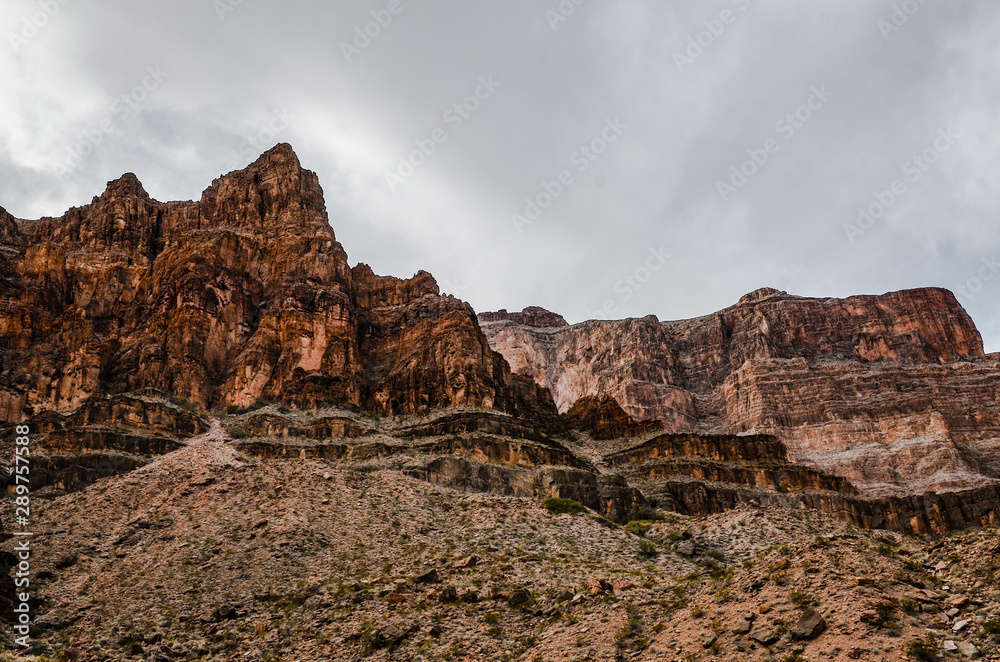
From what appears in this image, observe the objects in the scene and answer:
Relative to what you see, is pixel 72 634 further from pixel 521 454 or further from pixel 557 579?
pixel 521 454

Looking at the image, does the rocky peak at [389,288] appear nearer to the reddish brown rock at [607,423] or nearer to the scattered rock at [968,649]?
the reddish brown rock at [607,423]

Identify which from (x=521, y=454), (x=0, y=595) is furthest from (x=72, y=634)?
(x=521, y=454)

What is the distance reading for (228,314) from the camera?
12738cm

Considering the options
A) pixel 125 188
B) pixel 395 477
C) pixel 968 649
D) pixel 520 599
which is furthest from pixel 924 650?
pixel 125 188

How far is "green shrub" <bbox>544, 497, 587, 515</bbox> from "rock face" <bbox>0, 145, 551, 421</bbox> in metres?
33.6

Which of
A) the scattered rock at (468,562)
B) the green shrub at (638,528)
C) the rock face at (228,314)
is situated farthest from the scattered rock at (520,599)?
the rock face at (228,314)

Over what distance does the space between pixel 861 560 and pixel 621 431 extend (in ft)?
321

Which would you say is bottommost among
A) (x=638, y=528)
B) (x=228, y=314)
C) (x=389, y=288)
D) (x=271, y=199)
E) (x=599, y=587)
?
(x=599, y=587)

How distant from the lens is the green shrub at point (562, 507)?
69.6 metres

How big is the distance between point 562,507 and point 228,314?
244 feet

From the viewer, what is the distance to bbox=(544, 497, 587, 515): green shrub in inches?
2741

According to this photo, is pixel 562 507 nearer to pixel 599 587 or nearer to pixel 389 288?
pixel 599 587

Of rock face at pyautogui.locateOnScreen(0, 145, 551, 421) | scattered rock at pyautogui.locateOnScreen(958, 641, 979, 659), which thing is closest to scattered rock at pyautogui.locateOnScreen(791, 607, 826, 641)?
scattered rock at pyautogui.locateOnScreen(958, 641, 979, 659)

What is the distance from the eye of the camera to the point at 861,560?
32.3 metres
